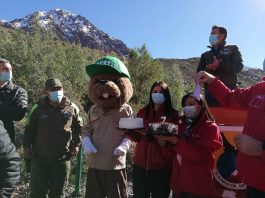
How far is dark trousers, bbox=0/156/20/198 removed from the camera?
3.45 metres

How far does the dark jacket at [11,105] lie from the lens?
4418 millimetres

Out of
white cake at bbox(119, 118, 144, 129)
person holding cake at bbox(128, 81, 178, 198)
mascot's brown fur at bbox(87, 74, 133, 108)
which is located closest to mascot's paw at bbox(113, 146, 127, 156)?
person holding cake at bbox(128, 81, 178, 198)

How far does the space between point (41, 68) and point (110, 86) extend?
14.9 m

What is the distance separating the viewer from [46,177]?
4547 millimetres

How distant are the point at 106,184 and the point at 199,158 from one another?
3.59 feet

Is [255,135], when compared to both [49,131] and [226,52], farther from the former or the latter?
[49,131]

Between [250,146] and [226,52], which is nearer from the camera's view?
[250,146]

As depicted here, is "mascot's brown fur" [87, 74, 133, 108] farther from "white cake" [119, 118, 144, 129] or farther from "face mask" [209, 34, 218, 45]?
"face mask" [209, 34, 218, 45]

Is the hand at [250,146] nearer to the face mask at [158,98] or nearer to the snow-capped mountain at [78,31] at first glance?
the face mask at [158,98]

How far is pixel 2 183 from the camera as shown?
346cm

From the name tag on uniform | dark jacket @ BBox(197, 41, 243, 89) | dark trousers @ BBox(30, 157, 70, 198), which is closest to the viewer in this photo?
dark trousers @ BBox(30, 157, 70, 198)

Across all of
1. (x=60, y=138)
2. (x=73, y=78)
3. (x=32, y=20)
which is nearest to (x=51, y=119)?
(x=60, y=138)

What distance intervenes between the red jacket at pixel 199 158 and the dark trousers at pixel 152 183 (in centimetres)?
35

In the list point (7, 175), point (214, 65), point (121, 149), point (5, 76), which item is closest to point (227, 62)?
point (214, 65)
